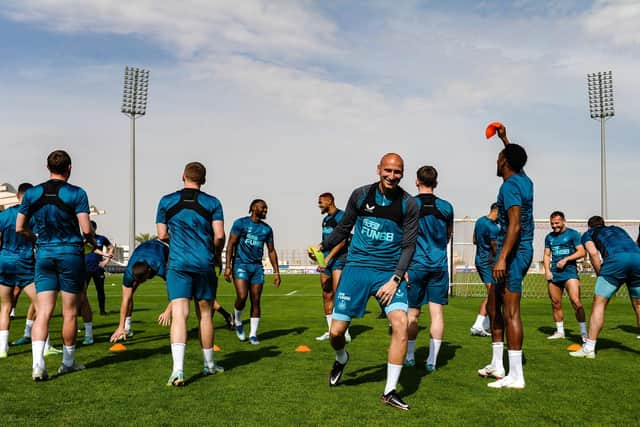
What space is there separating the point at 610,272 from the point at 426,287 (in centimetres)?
276

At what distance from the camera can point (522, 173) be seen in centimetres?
633

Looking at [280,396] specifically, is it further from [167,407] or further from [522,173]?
[522,173]

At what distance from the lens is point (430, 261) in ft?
23.9

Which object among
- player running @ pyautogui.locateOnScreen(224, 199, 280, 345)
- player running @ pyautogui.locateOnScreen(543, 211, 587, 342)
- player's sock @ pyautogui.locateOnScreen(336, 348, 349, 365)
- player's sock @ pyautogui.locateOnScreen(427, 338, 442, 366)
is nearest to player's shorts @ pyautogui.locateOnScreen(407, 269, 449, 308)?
player's sock @ pyautogui.locateOnScreen(427, 338, 442, 366)

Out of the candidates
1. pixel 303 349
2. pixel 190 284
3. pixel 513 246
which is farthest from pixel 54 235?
pixel 513 246

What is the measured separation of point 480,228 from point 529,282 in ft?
53.2

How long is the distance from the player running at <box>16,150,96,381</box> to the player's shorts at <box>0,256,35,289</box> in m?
1.83

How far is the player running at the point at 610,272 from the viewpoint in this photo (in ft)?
26.7

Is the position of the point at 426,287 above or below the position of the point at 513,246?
below

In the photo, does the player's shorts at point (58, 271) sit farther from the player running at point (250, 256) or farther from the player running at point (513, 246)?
the player running at point (513, 246)

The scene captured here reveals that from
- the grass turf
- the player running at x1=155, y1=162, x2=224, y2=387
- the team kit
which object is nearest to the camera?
the grass turf

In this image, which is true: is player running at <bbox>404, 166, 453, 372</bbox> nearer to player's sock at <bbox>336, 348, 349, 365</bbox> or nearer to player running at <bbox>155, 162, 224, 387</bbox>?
player's sock at <bbox>336, 348, 349, 365</bbox>

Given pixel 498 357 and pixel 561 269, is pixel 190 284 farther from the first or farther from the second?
pixel 561 269

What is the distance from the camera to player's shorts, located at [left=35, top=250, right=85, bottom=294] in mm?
6566
